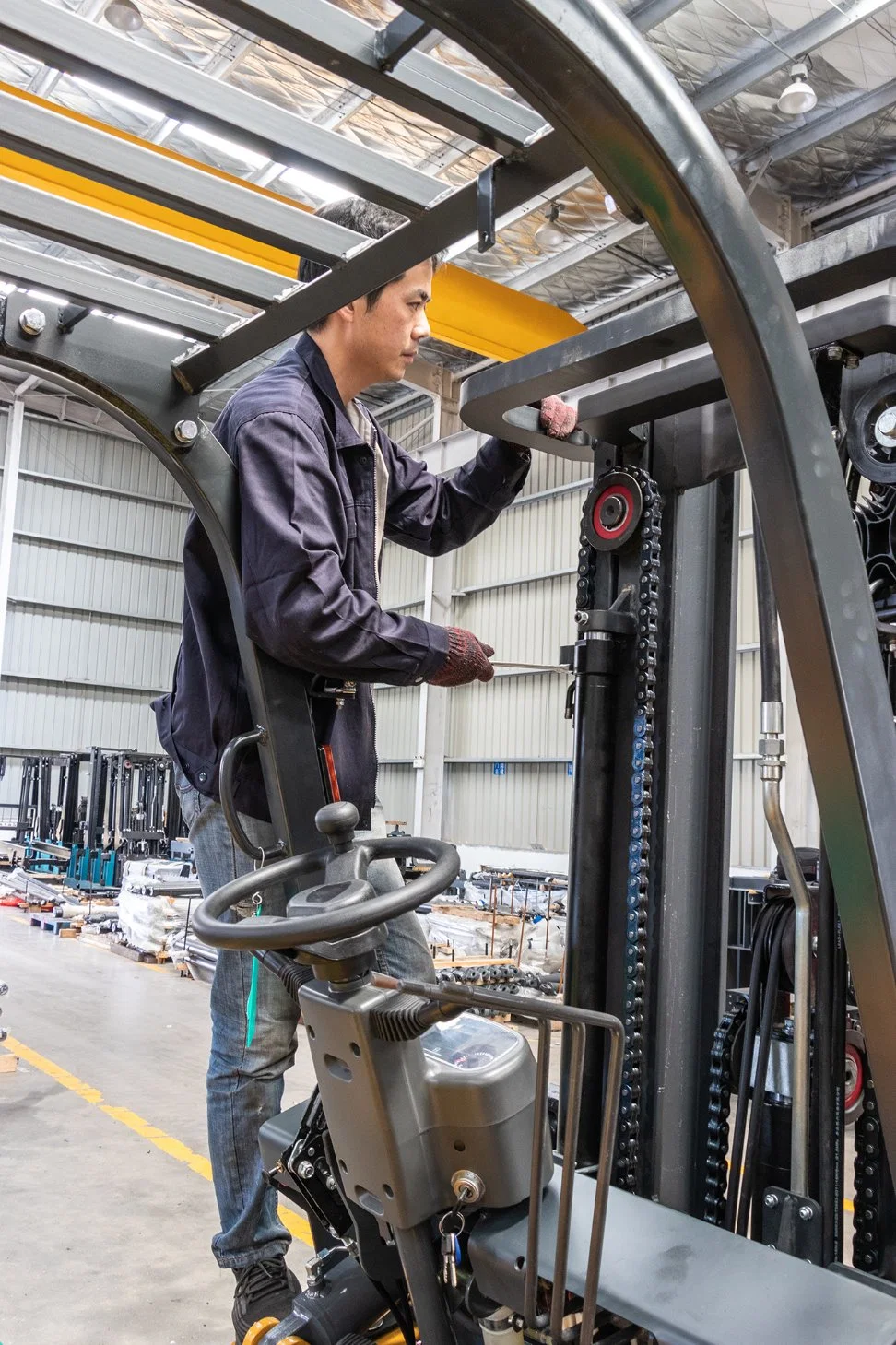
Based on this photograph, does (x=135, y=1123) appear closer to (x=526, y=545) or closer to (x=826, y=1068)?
(x=826, y=1068)

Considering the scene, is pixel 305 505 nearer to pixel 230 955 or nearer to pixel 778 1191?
pixel 230 955

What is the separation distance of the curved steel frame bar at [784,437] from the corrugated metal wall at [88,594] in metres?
16.4

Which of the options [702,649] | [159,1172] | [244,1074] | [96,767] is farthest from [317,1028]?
[96,767]

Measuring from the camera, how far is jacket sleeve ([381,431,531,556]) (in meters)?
2.41

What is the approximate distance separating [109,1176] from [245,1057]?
6.13 ft

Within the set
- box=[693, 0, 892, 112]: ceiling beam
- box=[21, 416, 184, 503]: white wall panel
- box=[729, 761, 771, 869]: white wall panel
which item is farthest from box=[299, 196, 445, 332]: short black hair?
box=[21, 416, 184, 503]: white wall panel

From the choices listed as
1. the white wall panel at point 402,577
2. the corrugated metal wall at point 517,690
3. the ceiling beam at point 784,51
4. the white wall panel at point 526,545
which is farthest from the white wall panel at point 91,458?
the ceiling beam at point 784,51

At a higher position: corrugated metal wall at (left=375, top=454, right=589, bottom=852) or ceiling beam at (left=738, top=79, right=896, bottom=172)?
ceiling beam at (left=738, top=79, right=896, bottom=172)

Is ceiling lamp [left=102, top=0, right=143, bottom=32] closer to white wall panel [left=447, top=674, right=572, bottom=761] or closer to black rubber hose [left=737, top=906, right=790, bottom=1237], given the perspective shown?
white wall panel [left=447, top=674, right=572, bottom=761]

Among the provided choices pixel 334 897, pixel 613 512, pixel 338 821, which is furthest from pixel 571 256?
pixel 334 897

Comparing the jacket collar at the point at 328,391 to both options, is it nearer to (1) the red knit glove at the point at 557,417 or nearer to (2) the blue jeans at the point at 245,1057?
(1) the red knit glove at the point at 557,417

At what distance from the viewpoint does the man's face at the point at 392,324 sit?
6.77 ft

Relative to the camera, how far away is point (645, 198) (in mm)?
882

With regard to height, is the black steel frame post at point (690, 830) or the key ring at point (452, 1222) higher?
the black steel frame post at point (690, 830)
